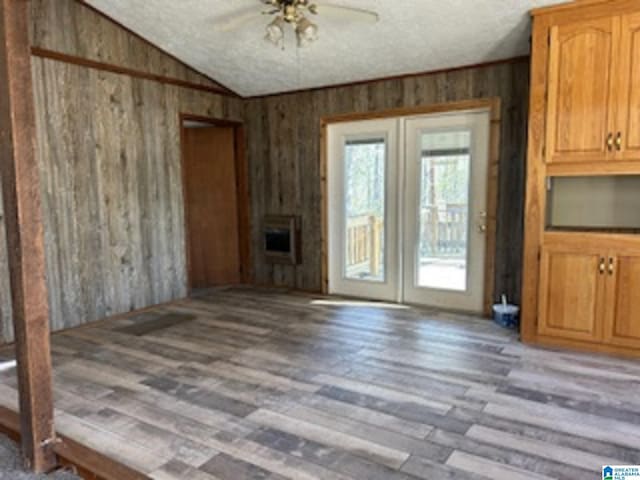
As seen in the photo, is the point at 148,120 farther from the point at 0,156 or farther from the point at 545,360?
the point at 545,360

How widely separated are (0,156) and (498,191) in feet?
12.5

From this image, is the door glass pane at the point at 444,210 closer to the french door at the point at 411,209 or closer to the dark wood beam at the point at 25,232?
the french door at the point at 411,209

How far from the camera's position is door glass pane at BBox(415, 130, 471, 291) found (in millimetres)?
4535

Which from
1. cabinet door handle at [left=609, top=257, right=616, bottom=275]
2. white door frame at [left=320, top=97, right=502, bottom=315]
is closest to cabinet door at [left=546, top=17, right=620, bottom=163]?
cabinet door handle at [left=609, top=257, right=616, bottom=275]

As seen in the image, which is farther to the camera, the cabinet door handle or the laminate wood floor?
the cabinet door handle

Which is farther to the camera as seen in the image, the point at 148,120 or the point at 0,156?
the point at 148,120

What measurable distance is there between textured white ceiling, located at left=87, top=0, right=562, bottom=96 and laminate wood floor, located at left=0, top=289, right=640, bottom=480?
2.45 meters

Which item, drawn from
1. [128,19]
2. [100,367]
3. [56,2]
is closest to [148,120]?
[128,19]

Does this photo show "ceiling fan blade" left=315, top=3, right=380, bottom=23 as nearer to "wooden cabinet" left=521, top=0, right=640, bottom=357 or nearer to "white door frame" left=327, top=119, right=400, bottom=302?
"wooden cabinet" left=521, top=0, right=640, bottom=357

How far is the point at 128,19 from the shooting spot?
4.24m

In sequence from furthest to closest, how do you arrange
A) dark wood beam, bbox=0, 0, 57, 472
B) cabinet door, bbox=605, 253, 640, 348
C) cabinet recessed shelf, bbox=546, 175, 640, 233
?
cabinet recessed shelf, bbox=546, 175, 640, 233 < cabinet door, bbox=605, 253, 640, 348 < dark wood beam, bbox=0, 0, 57, 472

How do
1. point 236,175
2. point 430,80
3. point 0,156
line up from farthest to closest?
point 236,175 < point 430,80 < point 0,156

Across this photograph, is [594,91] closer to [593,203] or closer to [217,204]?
[593,203]

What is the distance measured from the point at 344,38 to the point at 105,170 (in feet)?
8.28
